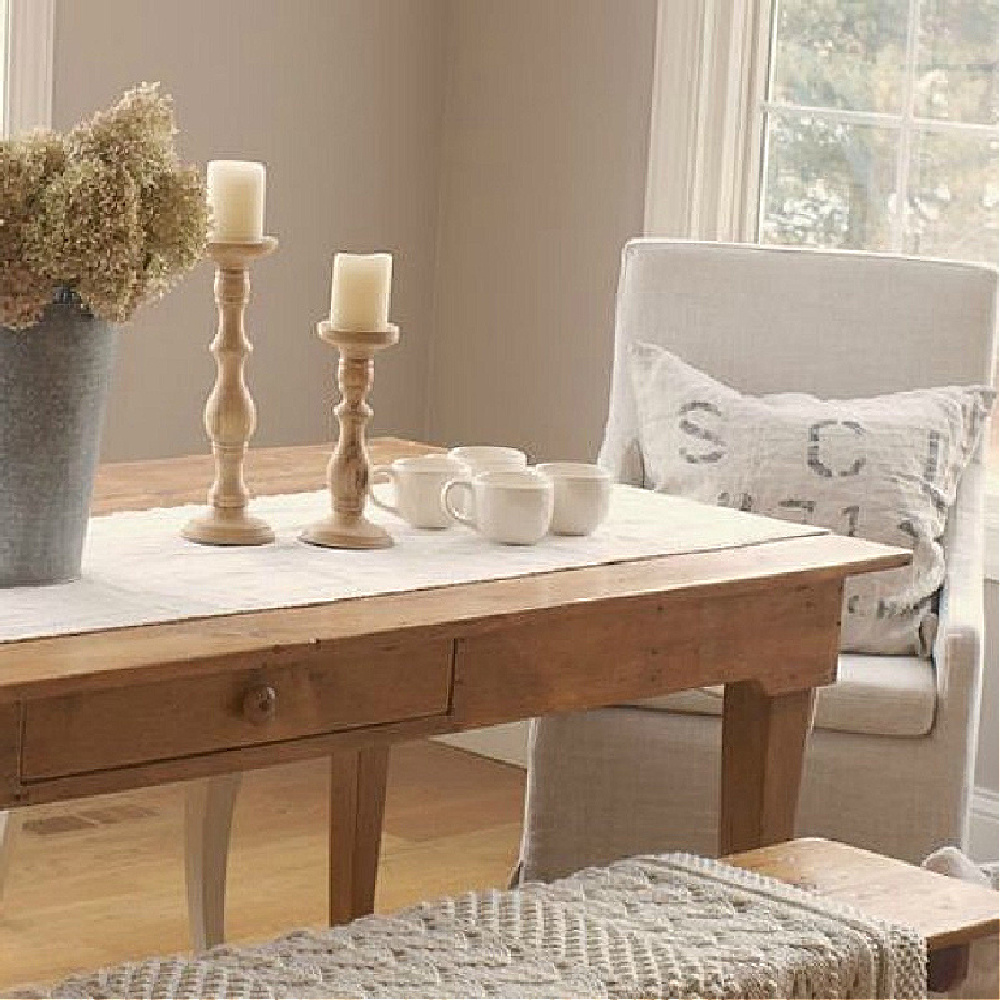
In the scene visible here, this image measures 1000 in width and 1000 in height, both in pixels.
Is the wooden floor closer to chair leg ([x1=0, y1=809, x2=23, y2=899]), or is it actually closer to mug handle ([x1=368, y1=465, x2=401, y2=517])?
chair leg ([x1=0, y1=809, x2=23, y2=899])

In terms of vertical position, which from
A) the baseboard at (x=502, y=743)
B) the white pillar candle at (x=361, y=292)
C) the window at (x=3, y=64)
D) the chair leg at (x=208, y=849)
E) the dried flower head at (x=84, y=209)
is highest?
the window at (x=3, y=64)

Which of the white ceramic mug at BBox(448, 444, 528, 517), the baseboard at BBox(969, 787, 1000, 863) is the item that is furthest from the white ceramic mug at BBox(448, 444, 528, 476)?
the baseboard at BBox(969, 787, 1000, 863)

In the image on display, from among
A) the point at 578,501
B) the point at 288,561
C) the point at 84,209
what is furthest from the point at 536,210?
the point at 84,209

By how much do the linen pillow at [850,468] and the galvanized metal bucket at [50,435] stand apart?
4.46ft

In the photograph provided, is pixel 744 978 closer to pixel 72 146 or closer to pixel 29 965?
pixel 72 146

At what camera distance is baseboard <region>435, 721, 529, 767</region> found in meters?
4.55

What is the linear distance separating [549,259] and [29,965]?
187 cm

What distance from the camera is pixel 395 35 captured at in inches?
182

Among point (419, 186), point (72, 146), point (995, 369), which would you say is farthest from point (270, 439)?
point (72, 146)

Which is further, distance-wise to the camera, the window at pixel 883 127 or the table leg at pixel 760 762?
the window at pixel 883 127

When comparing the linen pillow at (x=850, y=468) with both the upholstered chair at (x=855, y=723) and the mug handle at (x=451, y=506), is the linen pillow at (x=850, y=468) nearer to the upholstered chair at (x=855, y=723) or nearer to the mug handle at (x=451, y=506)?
the upholstered chair at (x=855, y=723)

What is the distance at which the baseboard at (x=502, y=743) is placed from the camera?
4547mm

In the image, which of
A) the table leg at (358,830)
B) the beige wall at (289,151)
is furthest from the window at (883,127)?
the table leg at (358,830)

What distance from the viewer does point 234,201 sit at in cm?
243
